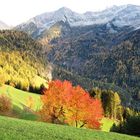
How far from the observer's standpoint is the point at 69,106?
11194 cm

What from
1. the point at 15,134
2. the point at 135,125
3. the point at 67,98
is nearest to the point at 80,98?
the point at 67,98

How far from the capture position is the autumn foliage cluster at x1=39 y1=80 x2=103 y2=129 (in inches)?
4385

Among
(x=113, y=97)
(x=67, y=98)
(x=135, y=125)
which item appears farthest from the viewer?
(x=113, y=97)

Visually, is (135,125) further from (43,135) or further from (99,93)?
(99,93)

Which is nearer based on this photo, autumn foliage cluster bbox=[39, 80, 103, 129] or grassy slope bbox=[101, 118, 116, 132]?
autumn foliage cluster bbox=[39, 80, 103, 129]

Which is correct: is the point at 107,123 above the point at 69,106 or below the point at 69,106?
above

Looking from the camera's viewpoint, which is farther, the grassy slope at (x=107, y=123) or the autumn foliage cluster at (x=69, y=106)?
the grassy slope at (x=107, y=123)

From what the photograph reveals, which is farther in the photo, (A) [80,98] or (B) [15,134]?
(A) [80,98]

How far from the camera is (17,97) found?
530 feet

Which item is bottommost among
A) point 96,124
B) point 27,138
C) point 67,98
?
point 27,138

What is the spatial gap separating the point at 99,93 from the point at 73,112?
80.7 m

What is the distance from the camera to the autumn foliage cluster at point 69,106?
365 feet

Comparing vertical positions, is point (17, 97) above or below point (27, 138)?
above

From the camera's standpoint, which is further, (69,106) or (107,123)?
(107,123)
